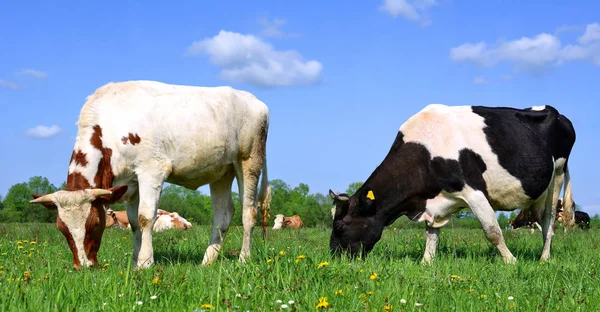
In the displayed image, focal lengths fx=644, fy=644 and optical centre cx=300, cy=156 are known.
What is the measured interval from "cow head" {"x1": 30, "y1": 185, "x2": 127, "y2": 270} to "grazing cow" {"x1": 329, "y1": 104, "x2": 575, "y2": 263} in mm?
3338

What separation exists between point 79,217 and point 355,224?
392 centimetres

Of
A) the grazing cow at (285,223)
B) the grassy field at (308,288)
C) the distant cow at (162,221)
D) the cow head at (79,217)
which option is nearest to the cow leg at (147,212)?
the cow head at (79,217)

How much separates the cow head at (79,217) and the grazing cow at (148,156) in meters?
0.01

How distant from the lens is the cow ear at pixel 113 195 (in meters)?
8.06

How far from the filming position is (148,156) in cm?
870

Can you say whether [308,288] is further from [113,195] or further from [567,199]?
[567,199]

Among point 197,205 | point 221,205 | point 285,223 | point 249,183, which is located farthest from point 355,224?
point 197,205

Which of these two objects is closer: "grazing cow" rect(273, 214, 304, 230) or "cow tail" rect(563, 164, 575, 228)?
"cow tail" rect(563, 164, 575, 228)

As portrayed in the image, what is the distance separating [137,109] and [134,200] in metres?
1.36

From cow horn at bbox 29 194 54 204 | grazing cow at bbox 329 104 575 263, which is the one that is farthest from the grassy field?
grazing cow at bbox 329 104 575 263

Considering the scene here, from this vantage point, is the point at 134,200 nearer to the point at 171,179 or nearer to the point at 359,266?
the point at 171,179

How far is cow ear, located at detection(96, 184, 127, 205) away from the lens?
26.5ft

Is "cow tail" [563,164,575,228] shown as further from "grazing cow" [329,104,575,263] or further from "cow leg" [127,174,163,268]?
"cow leg" [127,174,163,268]

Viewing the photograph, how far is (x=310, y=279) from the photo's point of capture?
564 centimetres
